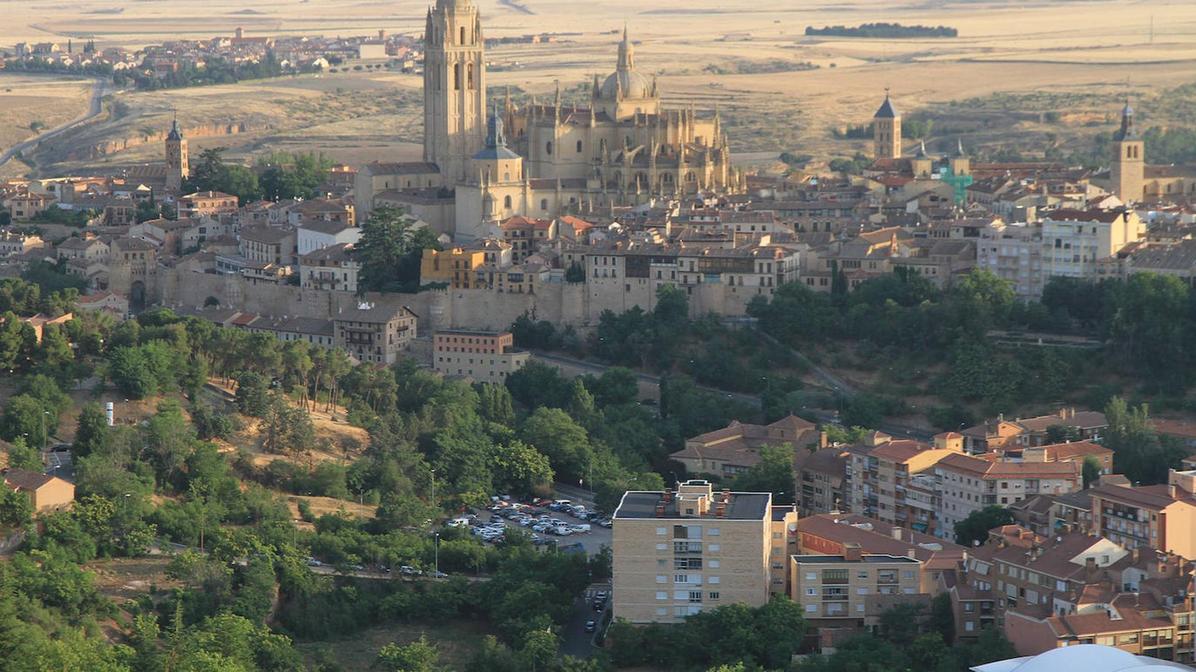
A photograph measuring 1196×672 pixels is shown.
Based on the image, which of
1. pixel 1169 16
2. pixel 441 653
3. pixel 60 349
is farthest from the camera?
pixel 1169 16

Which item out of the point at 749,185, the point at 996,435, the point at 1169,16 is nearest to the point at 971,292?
the point at 996,435

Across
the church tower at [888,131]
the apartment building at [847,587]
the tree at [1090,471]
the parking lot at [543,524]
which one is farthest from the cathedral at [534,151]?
the apartment building at [847,587]

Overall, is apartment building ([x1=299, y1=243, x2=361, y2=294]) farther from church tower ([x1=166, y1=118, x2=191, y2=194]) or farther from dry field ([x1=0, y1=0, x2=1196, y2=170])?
dry field ([x1=0, y1=0, x2=1196, y2=170])

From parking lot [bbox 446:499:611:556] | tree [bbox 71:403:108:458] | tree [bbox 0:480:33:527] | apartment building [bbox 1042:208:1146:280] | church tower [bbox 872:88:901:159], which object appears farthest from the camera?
church tower [bbox 872:88:901:159]

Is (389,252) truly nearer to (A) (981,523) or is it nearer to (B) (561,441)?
(B) (561,441)

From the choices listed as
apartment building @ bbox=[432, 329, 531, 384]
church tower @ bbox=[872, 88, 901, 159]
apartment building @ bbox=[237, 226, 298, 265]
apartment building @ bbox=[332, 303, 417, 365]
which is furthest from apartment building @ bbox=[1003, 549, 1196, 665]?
church tower @ bbox=[872, 88, 901, 159]

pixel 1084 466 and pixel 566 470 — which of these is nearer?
pixel 1084 466

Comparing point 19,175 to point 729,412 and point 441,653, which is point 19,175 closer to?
point 729,412
